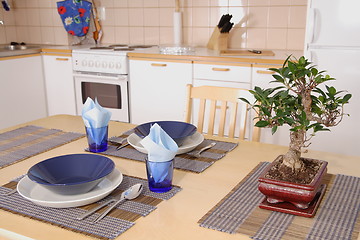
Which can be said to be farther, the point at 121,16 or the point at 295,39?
the point at 121,16

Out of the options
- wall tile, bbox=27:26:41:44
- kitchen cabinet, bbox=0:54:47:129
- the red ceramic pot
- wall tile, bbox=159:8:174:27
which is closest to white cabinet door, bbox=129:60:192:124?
wall tile, bbox=159:8:174:27

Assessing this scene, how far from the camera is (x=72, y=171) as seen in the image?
4.08ft

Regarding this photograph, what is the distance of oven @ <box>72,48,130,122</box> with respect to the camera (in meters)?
3.40

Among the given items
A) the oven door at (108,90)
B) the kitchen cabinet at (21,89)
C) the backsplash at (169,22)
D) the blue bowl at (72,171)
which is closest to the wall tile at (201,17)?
the backsplash at (169,22)

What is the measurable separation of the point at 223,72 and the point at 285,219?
2062 millimetres

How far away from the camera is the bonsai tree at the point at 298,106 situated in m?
1.00

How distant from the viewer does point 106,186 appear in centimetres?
116

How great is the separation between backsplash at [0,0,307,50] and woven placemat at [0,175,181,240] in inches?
96.9

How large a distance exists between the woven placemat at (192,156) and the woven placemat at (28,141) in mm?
236

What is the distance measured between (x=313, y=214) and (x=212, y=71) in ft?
6.88

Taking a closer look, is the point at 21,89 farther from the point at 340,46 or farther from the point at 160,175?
the point at 160,175

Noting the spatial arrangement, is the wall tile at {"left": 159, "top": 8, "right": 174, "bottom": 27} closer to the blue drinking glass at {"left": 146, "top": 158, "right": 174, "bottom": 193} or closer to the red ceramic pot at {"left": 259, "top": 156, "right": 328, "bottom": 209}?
the blue drinking glass at {"left": 146, "top": 158, "right": 174, "bottom": 193}

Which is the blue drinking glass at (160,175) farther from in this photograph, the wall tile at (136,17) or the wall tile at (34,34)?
the wall tile at (34,34)

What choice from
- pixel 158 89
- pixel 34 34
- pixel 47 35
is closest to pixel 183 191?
pixel 158 89
